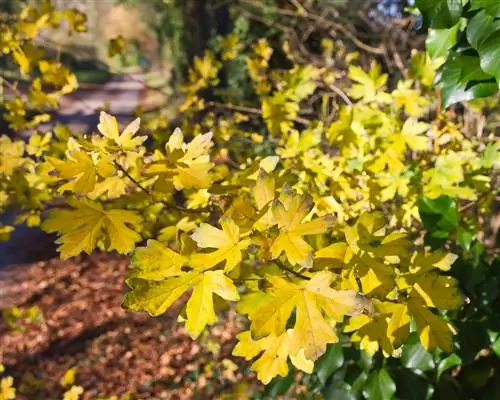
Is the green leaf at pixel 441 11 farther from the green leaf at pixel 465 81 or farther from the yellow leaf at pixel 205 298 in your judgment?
the yellow leaf at pixel 205 298

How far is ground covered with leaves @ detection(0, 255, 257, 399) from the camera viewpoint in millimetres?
4371

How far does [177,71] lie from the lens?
13.7 metres

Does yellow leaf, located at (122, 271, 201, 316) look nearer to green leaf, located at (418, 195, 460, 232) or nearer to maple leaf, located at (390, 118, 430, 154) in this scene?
green leaf, located at (418, 195, 460, 232)

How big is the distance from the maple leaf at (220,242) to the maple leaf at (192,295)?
0.09ft

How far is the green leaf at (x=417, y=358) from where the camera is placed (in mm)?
1475

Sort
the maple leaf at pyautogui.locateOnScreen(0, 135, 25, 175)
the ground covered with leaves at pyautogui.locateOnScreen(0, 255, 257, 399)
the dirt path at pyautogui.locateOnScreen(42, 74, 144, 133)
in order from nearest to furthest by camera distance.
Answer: the maple leaf at pyautogui.locateOnScreen(0, 135, 25, 175) < the ground covered with leaves at pyautogui.locateOnScreen(0, 255, 257, 399) < the dirt path at pyautogui.locateOnScreen(42, 74, 144, 133)

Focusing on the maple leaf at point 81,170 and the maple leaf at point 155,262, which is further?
the maple leaf at point 81,170

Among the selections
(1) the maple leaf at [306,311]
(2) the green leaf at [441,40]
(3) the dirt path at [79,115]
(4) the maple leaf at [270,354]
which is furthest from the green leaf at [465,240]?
(3) the dirt path at [79,115]

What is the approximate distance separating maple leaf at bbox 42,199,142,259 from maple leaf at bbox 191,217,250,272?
0.75 ft

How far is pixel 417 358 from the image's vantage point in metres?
1.48

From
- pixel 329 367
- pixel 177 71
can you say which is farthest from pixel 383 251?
pixel 177 71

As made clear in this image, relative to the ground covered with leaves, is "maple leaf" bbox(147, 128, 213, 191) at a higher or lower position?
higher

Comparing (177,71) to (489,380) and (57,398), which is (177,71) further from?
(489,380)

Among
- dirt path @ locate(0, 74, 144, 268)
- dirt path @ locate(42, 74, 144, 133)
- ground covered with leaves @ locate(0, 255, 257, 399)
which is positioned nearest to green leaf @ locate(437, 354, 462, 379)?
dirt path @ locate(0, 74, 144, 268)
